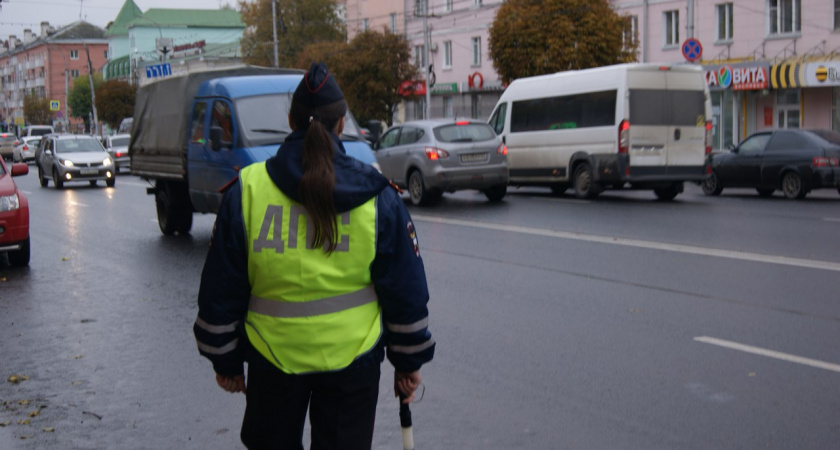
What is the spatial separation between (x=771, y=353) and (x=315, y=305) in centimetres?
459

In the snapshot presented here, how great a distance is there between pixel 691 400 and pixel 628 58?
113 ft

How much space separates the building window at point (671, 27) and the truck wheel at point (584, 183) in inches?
809

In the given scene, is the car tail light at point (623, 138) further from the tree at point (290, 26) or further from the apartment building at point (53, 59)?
the apartment building at point (53, 59)

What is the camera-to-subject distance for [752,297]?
888 cm

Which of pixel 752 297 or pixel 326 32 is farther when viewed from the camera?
pixel 326 32

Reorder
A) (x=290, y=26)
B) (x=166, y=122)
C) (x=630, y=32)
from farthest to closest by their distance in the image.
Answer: (x=290, y=26) → (x=630, y=32) → (x=166, y=122)

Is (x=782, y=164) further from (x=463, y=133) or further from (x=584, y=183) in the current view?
(x=463, y=133)

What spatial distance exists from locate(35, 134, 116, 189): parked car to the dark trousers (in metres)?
28.5

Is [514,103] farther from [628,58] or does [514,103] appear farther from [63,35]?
[63,35]

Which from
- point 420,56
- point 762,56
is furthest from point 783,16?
point 420,56

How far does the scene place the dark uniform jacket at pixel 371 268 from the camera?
316 centimetres

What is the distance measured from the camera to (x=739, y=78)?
115 feet

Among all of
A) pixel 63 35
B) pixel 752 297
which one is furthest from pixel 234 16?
pixel 752 297

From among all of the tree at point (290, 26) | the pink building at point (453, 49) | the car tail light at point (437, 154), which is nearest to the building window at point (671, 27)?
the pink building at point (453, 49)
